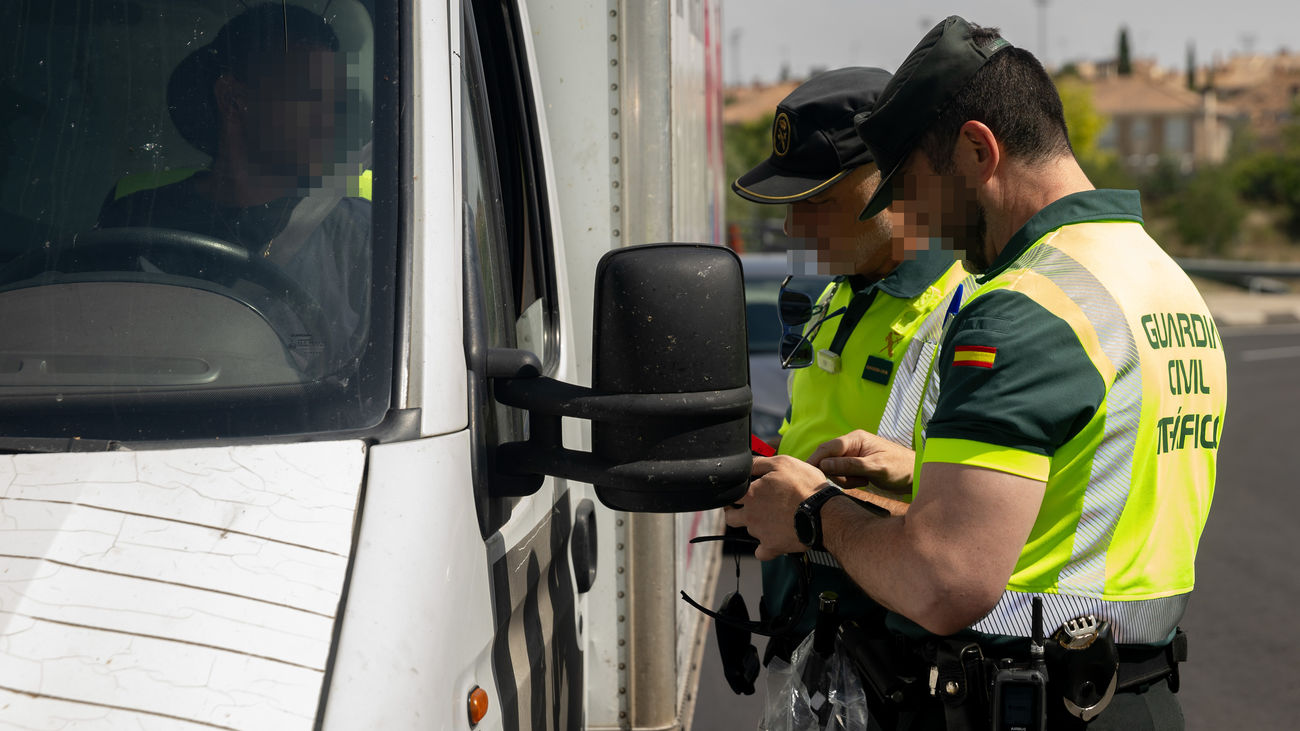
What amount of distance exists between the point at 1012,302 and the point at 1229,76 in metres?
143

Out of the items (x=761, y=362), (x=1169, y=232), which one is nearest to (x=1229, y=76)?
(x=1169, y=232)

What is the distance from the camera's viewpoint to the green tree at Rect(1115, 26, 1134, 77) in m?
117

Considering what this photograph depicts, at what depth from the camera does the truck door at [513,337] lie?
1.81m

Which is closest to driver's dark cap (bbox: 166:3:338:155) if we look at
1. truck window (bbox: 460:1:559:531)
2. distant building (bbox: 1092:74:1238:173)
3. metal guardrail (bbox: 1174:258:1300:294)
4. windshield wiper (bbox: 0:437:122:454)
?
truck window (bbox: 460:1:559:531)

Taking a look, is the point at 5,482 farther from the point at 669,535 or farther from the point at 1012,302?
the point at 669,535

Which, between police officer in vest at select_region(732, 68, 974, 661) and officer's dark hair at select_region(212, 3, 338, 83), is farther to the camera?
police officer in vest at select_region(732, 68, 974, 661)

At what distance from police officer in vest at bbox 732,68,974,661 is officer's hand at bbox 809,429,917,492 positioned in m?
0.08

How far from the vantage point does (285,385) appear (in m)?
1.62

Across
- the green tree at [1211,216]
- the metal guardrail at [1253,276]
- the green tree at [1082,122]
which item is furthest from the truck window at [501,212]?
the green tree at [1082,122]

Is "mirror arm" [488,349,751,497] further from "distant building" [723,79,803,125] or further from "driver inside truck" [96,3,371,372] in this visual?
"distant building" [723,79,803,125]

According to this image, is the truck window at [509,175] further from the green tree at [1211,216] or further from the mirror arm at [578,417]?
the green tree at [1211,216]

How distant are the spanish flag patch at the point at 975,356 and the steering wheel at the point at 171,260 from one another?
880 millimetres

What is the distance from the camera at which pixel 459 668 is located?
158 centimetres

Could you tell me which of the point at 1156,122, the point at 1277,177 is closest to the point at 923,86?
the point at 1277,177
